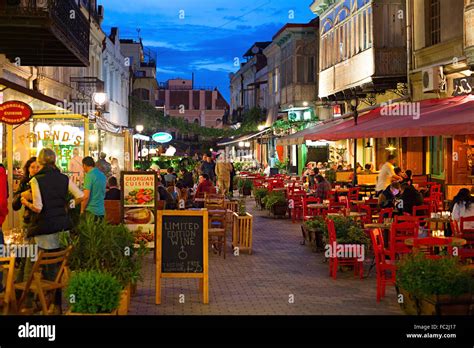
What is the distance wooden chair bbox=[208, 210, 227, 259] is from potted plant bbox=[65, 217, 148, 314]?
5422mm

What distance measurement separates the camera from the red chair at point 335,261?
42.8 feet

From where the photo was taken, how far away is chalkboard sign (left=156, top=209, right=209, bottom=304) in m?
10.9

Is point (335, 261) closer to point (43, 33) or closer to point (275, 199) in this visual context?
point (43, 33)

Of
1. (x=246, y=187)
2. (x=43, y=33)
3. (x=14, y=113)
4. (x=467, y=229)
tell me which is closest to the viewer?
(x=467, y=229)

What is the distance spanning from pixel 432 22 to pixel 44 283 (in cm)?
1959

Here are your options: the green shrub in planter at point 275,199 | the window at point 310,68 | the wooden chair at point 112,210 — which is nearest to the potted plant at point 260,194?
the green shrub in planter at point 275,199

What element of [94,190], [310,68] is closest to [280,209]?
[94,190]

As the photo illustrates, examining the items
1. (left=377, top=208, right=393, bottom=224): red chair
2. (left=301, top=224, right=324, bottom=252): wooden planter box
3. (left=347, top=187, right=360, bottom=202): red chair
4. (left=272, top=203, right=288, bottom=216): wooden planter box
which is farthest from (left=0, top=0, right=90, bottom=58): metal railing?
(left=347, top=187, right=360, bottom=202): red chair

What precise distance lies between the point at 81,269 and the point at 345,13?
25.1 meters

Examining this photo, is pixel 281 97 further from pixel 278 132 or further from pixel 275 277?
pixel 275 277

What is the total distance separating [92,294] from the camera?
8.31 m

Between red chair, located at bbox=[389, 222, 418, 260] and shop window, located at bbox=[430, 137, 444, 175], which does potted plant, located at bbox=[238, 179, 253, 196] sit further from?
red chair, located at bbox=[389, 222, 418, 260]
